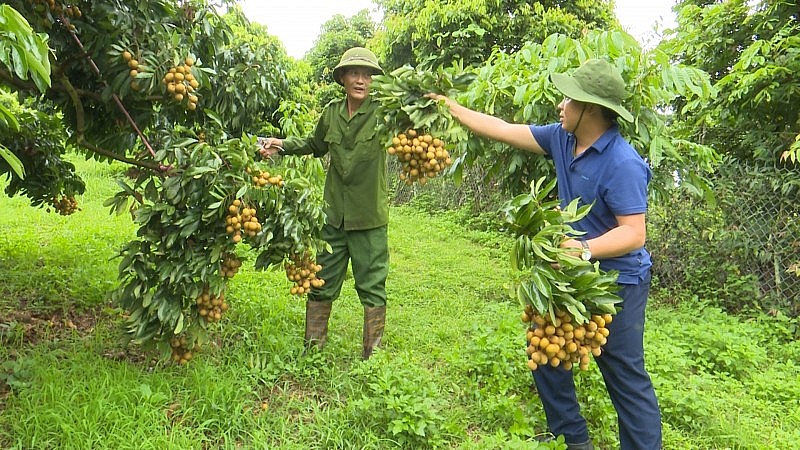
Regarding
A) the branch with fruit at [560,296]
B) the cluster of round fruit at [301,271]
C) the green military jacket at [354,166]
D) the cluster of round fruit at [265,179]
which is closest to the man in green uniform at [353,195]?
the green military jacket at [354,166]

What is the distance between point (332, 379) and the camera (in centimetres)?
329

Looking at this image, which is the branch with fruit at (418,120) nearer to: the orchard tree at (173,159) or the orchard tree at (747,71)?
the orchard tree at (173,159)

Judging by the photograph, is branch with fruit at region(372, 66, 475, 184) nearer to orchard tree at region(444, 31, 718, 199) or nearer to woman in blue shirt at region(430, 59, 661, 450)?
orchard tree at region(444, 31, 718, 199)

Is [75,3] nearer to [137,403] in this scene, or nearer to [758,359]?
[137,403]

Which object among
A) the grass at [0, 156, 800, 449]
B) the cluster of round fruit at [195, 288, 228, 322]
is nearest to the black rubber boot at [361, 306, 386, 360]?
the grass at [0, 156, 800, 449]

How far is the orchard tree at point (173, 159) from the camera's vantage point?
8.48 ft

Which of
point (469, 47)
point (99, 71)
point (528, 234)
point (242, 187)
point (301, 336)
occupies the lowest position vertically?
point (301, 336)

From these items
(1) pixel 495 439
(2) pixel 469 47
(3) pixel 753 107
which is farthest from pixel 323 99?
(1) pixel 495 439

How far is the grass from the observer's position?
273 cm

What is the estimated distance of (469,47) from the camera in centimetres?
831

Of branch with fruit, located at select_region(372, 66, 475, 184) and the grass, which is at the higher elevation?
branch with fruit, located at select_region(372, 66, 475, 184)

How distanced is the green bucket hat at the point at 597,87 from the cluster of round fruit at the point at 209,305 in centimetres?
179

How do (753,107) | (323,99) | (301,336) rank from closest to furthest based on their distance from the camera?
1. (301,336)
2. (753,107)
3. (323,99)

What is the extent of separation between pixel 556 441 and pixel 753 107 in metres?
3.84
